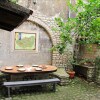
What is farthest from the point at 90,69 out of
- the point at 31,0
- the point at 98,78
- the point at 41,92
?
the point at 31,0

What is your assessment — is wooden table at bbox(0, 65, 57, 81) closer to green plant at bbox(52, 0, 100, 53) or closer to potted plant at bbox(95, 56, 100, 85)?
green plant at bbox(52, 0, 100, 53)

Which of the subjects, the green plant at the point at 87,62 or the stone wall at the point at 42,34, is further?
the green plant at the point at 87,62

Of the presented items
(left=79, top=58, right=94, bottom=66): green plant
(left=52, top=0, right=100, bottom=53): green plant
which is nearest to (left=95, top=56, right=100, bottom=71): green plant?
(left=79, top=58, right=94, bottom=66): green plant

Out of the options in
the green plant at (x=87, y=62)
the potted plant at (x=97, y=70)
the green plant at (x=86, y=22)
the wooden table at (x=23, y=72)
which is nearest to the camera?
the green plant at (x=86, y=22)

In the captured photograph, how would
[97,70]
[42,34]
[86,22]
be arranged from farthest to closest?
[42,34] → [97,70] → [86,22]

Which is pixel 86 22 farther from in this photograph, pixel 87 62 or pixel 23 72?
pixel 87 62

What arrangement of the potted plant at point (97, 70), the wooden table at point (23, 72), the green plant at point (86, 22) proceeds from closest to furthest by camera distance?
the green plant at point (86, 22), the wooden table at point (23, 72), the potted plant at point (97, 70)

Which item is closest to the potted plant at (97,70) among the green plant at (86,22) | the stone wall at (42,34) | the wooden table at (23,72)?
the green plant at (86,22)

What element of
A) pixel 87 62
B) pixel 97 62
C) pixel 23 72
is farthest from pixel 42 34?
pixel 23 72

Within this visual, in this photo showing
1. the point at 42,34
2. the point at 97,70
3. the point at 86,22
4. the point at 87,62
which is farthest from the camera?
the point at 87,62

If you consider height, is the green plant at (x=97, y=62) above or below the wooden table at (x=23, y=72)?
above

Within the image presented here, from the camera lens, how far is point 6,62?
343 inches

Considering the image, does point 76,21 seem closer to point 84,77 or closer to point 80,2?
point 80,2

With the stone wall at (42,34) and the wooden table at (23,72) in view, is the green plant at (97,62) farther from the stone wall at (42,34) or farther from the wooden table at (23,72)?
the wooden table at (23,72)
